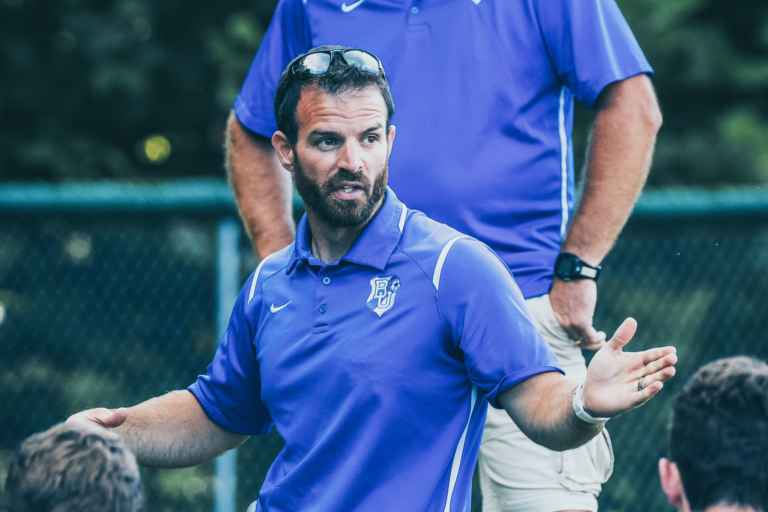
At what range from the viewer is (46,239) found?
683 centimetres

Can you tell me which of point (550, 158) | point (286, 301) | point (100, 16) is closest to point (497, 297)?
A: point (286, 301)

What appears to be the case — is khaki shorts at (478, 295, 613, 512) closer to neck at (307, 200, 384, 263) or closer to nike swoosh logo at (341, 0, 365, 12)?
neck at (307, 200, 384, 263)

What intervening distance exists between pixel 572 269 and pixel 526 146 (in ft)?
1.26

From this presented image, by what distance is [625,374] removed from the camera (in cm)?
317

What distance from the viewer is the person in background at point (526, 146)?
434 centimetres

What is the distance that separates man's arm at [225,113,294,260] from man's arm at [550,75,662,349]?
1010 mm

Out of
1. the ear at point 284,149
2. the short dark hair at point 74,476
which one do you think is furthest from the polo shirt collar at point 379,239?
the short dark hair at point 74,476

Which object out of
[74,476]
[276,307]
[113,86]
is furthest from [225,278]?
[74,476]

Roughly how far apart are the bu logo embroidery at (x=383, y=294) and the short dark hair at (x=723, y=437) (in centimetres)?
77

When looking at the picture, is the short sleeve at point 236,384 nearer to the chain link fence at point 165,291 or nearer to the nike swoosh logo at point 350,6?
the nike swoosh logo at point 350,6

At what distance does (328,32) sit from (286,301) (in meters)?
1.05

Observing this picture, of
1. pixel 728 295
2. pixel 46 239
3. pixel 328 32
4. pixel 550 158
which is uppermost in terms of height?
pixel 328 32

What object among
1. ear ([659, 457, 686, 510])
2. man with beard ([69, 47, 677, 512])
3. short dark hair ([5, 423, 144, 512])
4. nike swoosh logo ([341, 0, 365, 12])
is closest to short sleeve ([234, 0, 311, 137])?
nike swoosh logo ([341, 0, 365, 12])

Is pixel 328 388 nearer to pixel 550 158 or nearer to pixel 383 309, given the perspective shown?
pixel 383 309
